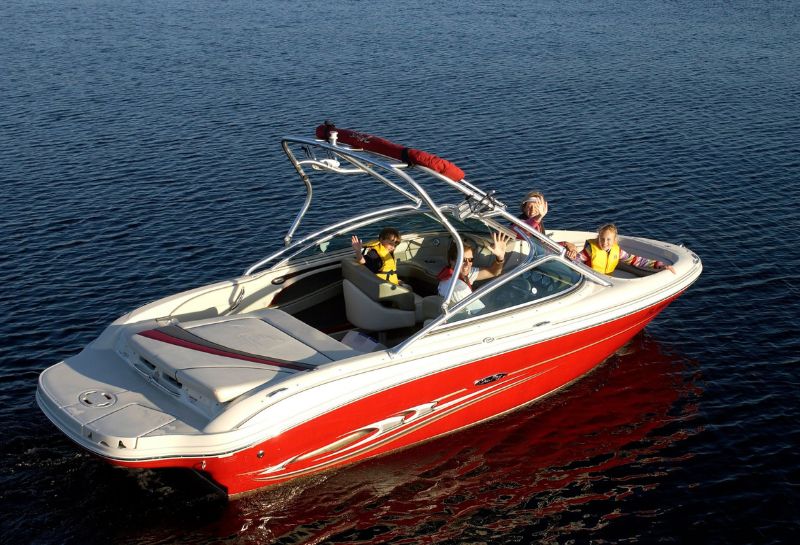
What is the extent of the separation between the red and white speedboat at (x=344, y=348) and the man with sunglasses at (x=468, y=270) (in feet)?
0.68

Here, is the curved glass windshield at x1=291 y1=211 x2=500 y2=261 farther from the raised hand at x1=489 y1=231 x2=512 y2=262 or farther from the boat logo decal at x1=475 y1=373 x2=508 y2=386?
the boat logo decal at x1=475 y1=373 x2=508 y2=386

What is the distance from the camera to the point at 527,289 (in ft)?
35.3

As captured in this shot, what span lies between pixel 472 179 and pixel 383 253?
1020cm

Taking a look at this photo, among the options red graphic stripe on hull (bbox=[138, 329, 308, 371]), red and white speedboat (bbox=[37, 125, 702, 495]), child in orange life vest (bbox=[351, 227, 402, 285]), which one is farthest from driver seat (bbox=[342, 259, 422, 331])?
red graphic stripe on hull (bbox=[138, 329, 308, 371])

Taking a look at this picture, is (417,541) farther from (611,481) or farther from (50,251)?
(50,251)

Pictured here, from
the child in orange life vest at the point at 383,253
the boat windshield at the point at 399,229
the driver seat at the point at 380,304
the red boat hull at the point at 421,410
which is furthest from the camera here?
the boat windshield at the point at 399,229

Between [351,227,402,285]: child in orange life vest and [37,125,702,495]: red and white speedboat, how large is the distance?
7.3 inches

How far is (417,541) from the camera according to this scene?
369 inches

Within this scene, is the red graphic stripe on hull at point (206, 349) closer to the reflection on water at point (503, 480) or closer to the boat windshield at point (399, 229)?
the reflection on water at point (503, 480)

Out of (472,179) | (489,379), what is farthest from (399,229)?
(472,179)

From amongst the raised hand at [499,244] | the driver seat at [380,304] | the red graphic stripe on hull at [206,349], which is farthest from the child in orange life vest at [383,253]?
the red graphic stripe on hull at [206,349]

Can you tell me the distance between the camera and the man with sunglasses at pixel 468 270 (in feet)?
34.8

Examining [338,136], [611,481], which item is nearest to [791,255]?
[611,481]

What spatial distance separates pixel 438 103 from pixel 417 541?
786 inches
